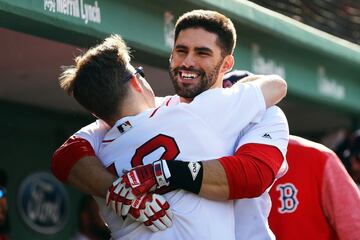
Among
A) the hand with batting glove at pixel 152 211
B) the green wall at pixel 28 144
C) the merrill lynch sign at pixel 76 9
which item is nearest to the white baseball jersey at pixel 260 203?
the hand with batting glove at pixel 152 211

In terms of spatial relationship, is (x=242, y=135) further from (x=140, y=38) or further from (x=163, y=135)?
(x=140, y=38)

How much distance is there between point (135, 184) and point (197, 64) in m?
0.57

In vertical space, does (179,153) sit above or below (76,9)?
below

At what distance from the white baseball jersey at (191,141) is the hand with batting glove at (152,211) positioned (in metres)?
0.03

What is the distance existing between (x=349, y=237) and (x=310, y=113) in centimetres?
603

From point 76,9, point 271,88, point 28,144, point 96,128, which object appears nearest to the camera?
point 271,88

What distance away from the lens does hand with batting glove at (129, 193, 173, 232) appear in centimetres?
350

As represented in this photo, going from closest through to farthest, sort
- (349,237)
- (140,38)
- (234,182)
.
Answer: (234,182)
(349,237)
(140,38)

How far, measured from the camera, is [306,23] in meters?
8.70

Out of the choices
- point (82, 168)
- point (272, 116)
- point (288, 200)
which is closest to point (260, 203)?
point (272, 116)

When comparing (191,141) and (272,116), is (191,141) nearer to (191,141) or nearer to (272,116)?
(191,141)

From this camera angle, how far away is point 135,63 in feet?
21.9

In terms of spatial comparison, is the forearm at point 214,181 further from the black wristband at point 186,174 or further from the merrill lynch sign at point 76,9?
the merrill lynch sign at point 76,9

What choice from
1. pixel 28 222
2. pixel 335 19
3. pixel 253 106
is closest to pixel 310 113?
pixel 335 19
